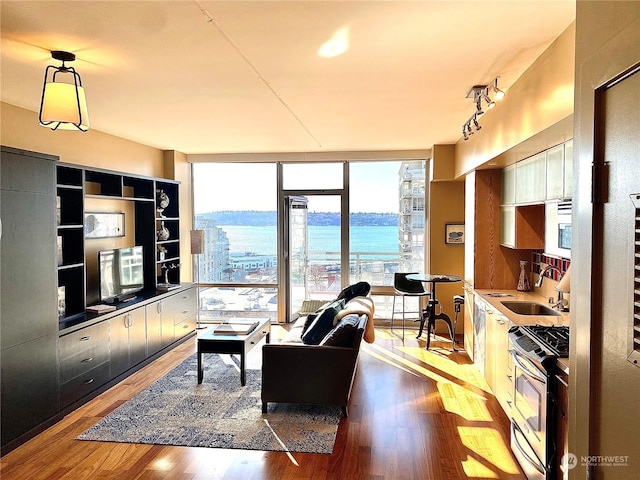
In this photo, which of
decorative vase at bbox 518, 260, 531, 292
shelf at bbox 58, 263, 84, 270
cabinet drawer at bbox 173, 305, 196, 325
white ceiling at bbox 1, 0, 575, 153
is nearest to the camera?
white ceiling at bbox 1, 0, 575, 153

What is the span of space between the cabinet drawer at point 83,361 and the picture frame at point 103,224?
1.36m

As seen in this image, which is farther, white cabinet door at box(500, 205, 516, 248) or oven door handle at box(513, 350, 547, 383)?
white cabinet door at box(500, 205, 516, 248)

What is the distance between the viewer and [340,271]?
738 centimetres

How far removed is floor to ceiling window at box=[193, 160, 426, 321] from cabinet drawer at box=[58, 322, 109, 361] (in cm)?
317

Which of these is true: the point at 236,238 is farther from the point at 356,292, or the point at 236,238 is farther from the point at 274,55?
the point at 274,55

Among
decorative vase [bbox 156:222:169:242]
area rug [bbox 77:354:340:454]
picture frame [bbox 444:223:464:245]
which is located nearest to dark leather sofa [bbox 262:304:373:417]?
area rug [bbox 77:354:340:454]

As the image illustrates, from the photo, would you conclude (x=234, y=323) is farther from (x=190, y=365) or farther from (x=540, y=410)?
(x=540, y=410)

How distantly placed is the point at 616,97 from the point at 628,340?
56 centimetres

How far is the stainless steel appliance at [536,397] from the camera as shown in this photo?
2404mm

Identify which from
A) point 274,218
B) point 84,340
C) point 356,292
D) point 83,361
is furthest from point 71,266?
point 274,218

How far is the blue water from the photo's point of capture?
7234 mm

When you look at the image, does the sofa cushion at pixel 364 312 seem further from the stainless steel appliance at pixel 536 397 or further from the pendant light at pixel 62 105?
the pendant light at pixel 62 105

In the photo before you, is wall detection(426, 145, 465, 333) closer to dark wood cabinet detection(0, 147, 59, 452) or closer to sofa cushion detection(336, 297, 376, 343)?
sofa cushion detection(336, 297, 376, 343)

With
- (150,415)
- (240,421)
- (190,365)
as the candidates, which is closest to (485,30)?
(240,421)
